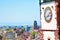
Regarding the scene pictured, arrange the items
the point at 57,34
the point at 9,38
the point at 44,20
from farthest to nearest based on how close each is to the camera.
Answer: the point at 9,38, the point at 44,20, the point at 57,34

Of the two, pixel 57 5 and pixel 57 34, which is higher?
pixel 57 5

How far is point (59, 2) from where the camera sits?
21.4 meters

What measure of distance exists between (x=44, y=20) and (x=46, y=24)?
0.40 m

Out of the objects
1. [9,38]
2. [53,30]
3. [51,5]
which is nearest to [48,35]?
[53,30]

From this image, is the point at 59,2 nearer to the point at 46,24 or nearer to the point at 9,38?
the point at 46,24

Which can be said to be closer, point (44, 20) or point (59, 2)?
point (59, 2)

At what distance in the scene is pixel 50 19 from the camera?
22.1 metres

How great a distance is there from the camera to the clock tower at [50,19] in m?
21.4

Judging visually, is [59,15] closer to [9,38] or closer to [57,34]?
[57,34]

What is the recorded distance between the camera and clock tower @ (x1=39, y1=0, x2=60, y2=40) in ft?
70.3

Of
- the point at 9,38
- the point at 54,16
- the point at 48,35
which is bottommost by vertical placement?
the point at 9,38

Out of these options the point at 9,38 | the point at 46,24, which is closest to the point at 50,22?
the point at 46,24

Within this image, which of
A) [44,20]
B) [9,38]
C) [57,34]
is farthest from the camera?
[9,38]

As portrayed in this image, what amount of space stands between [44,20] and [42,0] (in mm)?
1567
